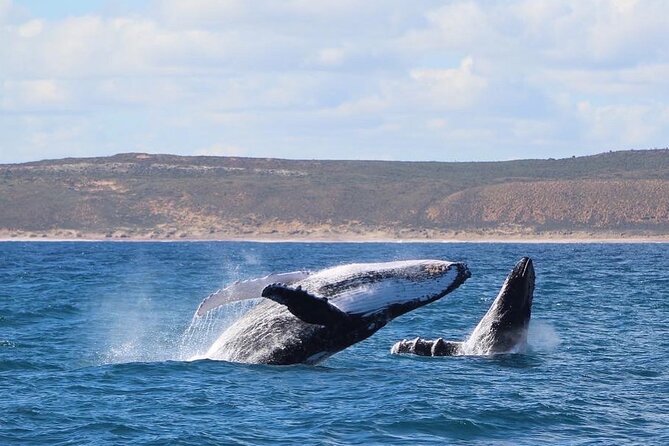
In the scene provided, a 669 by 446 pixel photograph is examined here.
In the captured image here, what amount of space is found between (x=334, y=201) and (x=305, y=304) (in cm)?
13376

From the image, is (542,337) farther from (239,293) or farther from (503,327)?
(239,293)

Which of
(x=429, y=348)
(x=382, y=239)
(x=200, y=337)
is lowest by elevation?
(x=382, y=239)

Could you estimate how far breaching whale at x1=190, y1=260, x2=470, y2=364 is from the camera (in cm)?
1348

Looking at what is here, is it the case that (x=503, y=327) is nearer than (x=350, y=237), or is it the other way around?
(x=503, y=327)

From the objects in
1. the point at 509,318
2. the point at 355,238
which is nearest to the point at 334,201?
the point at 355,238

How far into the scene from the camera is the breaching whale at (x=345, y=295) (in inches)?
531

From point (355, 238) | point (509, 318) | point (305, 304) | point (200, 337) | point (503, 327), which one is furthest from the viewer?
point (355, 238)

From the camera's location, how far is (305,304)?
1329 cm

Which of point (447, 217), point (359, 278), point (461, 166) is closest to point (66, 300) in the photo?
point (359, 278)

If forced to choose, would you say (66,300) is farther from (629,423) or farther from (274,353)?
(629,423)

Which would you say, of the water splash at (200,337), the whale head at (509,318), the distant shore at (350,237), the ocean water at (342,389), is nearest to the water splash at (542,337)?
the ocean water at (342,389)

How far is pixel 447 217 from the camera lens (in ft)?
445

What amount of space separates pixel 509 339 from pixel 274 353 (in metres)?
4.60

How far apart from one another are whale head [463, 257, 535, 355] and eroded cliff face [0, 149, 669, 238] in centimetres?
10869
